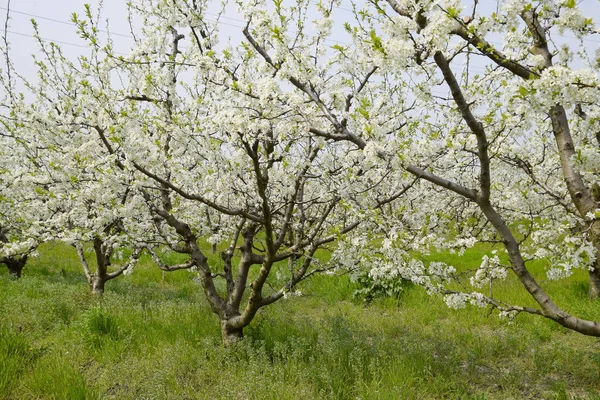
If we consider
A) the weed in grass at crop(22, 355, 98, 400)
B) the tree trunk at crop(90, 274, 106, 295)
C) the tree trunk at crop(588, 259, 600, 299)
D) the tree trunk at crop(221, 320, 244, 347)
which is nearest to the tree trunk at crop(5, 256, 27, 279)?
the tree trunk at crop(90, 274, 106, 295)

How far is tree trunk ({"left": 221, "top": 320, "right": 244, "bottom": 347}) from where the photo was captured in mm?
5426

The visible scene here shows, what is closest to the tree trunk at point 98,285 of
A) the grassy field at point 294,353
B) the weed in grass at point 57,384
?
the grassy field at point 294,353

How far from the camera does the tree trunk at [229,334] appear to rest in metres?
5.43

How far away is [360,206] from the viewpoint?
17.1ft

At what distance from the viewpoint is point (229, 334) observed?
17.9 feet

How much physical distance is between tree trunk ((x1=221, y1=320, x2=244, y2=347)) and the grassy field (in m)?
0.19

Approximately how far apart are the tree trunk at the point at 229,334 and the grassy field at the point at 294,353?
186mm

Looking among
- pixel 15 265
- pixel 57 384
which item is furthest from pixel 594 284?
pixel 15 265

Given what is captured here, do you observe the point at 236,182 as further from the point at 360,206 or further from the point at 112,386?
the point at 112,386

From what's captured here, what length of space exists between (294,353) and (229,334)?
1097 millimetres

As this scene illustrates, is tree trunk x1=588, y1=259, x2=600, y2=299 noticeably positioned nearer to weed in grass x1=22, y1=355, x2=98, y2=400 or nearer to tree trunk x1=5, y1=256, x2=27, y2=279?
weed in grass x1=22, y1=355, x2=98, y2=400

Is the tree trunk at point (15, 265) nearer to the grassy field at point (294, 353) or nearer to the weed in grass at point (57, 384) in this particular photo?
the grassy field at point (294, 353)

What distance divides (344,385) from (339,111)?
2881 mm

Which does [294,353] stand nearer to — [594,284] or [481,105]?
[481,105]
